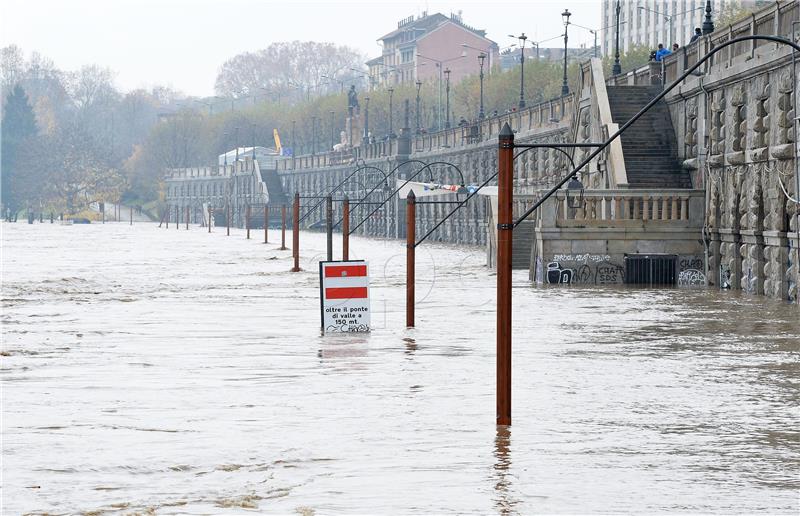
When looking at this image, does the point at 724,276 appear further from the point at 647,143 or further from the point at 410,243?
the point at 410,243

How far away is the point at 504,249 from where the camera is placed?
17.6 metres

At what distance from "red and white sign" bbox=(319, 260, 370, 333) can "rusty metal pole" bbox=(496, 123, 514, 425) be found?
11.2m

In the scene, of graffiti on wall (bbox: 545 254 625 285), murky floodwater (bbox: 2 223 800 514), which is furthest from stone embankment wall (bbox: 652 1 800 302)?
murky floodwater (bbox: 2 223 800 514)

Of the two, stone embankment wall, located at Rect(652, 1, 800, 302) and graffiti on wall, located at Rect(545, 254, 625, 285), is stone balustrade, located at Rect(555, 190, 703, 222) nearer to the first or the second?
stone embankment wall, located at Rect(652, 1, 800, 302)

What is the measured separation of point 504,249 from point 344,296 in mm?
13502

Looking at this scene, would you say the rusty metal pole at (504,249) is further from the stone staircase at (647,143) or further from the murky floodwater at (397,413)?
the stone staircase at (647,143)

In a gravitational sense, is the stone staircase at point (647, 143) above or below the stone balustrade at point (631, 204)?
above

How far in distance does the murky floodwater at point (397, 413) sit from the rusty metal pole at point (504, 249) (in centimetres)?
68

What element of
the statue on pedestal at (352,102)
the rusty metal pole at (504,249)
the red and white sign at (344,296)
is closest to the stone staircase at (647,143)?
the red and white sign at (344,296)

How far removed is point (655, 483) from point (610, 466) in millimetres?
971

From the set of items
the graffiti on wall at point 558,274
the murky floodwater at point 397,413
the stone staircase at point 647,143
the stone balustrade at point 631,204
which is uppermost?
the stone staircase at point 647,143

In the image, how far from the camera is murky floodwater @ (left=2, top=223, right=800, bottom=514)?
14.4m

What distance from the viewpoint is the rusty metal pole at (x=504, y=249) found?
56.9ft

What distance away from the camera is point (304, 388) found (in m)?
22.1
